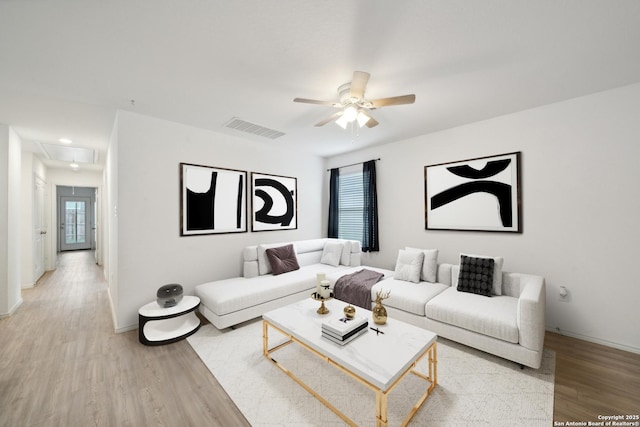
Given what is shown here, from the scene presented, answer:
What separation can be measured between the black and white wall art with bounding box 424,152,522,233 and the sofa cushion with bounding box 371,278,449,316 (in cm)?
104

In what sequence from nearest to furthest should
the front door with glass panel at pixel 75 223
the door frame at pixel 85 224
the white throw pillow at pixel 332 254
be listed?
1. the white throw pillow at pixel 332 254
2. the door frame at pixel 85 224
3. the front door with glass panel at pixel 75 223

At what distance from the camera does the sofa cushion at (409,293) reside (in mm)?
2728

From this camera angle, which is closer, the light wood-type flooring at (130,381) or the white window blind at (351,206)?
the light wood-type flooring at (130,381)

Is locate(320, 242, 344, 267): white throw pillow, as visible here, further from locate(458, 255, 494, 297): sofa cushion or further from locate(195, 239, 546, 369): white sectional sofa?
locate(458, 255, 494, 297): sofa cushion

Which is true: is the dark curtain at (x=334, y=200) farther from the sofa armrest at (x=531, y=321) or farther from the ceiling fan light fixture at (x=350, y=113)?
the sofa armrest at (x=531, y=321)

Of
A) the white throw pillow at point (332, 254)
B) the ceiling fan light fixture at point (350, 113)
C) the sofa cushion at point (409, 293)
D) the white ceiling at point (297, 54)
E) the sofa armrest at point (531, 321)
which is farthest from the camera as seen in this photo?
the white throw pillow at point (332, 254)

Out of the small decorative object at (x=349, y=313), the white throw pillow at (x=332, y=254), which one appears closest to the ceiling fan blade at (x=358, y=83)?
the small decorative object at (x=349, y=313)

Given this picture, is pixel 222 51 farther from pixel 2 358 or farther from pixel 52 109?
pixel 2 358

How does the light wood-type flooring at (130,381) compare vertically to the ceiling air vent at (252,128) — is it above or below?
below

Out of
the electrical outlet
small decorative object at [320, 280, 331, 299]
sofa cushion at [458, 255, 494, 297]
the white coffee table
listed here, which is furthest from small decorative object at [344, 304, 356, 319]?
the electrical outlet

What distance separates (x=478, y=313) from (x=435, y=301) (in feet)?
1.36

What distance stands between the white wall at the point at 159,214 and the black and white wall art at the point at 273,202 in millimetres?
244

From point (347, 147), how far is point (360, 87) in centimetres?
264

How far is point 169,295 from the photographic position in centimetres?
282
